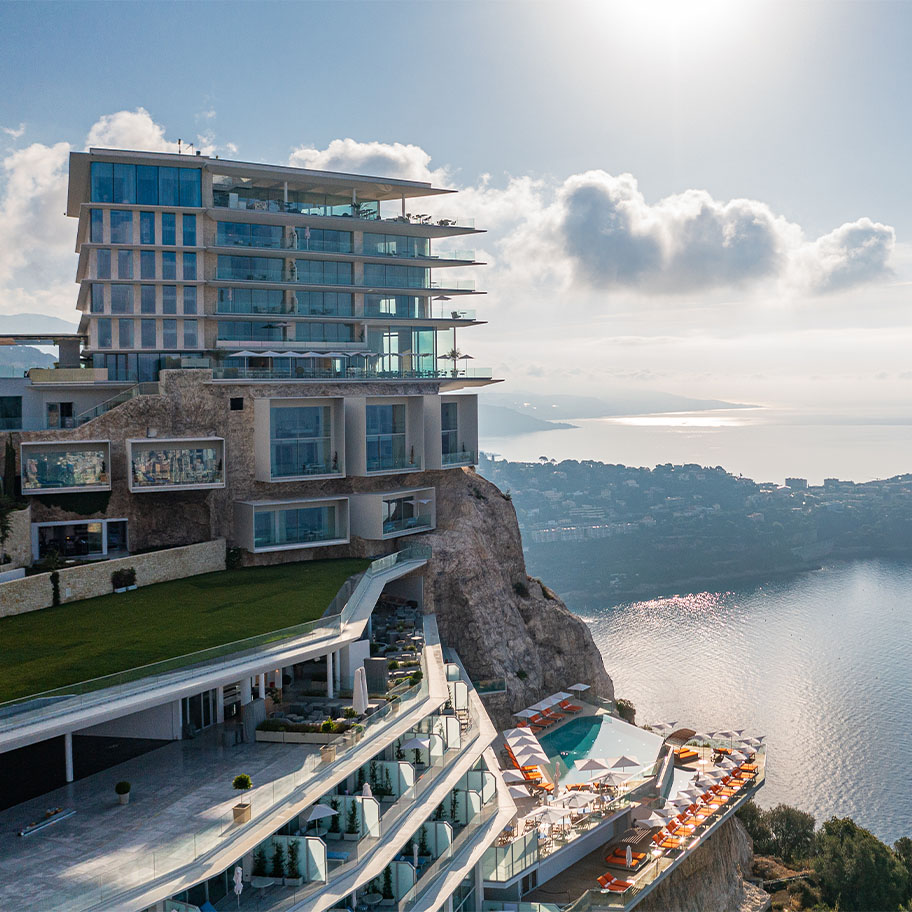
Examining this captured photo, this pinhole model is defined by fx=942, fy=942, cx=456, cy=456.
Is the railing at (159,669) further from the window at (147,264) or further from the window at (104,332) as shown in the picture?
the window at (147,264)

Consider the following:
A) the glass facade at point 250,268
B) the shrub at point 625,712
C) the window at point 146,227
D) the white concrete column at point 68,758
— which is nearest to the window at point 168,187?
the window at point 146,227

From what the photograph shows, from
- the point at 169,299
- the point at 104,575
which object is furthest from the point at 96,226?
the point at 104,575

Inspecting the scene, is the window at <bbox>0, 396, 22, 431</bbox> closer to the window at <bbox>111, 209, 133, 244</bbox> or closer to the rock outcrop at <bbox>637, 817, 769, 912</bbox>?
the window at <bbox>111, 209, 133, 244</bbox>

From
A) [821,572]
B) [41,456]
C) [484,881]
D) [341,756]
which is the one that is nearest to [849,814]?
[484,881]

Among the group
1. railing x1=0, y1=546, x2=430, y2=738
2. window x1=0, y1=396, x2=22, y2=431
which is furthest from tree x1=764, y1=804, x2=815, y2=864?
window x1=0, y1=396, x2=22, y2=431

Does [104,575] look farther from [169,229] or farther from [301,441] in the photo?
[169,229]

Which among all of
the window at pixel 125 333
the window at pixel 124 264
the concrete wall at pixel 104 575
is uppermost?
the window at pixel 124 264

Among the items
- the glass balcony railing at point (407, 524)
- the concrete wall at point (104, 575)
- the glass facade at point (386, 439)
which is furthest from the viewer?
the glass facade at point (386, 439)
